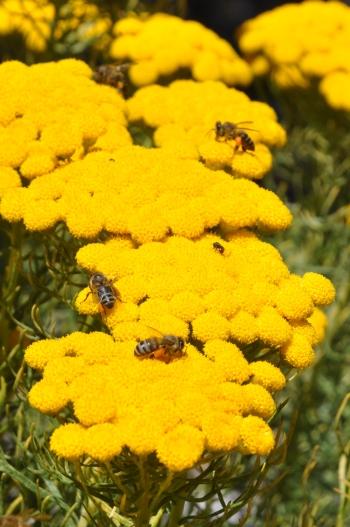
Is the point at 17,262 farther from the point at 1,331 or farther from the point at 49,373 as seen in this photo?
the point at 49,373

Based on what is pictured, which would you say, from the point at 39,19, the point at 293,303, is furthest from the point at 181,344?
the point at 39,19

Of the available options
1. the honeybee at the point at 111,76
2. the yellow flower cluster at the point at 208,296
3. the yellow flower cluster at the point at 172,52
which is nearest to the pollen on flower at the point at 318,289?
the yellow flower cluster at the point at 208,296

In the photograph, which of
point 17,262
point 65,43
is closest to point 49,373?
point 17,262

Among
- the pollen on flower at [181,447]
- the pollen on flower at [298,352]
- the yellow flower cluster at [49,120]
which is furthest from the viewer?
the yellow flower cluster at [49,120]

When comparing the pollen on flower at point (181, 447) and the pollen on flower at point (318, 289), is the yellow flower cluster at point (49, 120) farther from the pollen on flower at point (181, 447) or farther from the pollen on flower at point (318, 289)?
the pollen on flower at point (181, 447)

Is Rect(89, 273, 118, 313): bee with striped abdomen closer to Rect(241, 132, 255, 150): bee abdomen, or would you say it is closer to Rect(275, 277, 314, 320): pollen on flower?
Rect(275, 277, 314, 320): pollen on flower

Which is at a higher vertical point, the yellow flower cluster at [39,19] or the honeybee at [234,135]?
the honeybee at [234,135]

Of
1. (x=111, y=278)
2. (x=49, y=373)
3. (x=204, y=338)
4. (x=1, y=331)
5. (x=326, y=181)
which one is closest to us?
(x=49, y=373)
